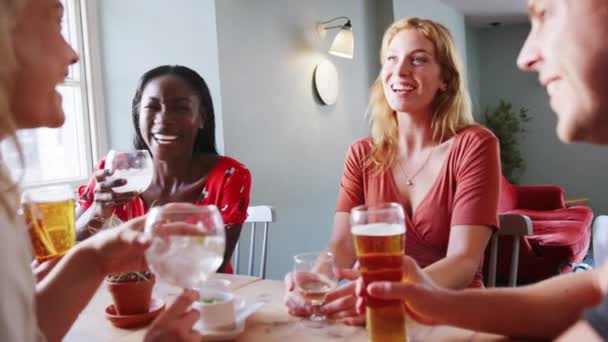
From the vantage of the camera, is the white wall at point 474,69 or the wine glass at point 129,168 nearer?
the wine glass at point 129,168

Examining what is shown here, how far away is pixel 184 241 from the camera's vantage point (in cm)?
75

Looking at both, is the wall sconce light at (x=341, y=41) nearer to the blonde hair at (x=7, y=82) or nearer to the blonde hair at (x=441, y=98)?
the blonde hair at (x=441, y=98)

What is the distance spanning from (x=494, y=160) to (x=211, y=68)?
Answer: 1.61 metres

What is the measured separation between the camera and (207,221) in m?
0.77

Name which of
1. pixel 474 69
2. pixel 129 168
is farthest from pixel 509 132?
pixel 129 168

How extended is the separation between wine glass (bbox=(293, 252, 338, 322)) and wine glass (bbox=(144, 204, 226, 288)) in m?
0.31

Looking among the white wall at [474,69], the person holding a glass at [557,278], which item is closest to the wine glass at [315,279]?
the person holding a glass at [557,278]

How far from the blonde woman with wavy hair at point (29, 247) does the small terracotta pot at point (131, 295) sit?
0.07 m

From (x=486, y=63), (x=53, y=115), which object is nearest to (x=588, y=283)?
(x=53, y=115)

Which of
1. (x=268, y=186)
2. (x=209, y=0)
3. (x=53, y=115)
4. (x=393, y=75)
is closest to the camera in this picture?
(x=53, y=115)

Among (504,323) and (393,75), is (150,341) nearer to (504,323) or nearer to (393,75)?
(504,323)

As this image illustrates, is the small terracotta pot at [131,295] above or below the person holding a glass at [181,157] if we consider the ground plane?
below

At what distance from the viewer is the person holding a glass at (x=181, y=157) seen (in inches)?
70.6

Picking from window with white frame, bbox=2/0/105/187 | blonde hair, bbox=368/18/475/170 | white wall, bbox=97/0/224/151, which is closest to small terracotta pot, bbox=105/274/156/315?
blonde hair, bbox=368/18/475/170
